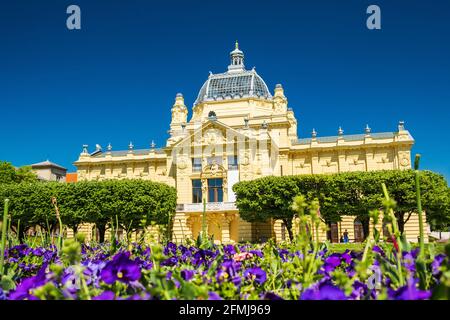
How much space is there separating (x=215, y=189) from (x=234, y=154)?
14.5ft

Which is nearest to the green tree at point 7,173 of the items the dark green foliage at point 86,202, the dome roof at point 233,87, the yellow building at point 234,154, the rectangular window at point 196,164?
the yellow building at point 234,154

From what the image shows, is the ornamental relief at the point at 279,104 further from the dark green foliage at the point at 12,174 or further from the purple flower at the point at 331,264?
the purple flower at the point at 331,264

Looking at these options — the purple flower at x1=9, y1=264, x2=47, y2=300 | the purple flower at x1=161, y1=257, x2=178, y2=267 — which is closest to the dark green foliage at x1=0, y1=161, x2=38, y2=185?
the purple flower at x1=161, y1=257, x2=178, y2=267

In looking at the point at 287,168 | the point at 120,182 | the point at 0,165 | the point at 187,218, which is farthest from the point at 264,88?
the point at 0,165

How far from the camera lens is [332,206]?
33.6m

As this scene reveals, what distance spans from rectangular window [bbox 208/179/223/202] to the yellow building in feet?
0.36

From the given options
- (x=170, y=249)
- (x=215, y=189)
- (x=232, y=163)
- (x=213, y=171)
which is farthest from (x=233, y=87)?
(x=170, y=249)

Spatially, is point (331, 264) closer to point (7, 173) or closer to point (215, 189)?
point (215, 189)

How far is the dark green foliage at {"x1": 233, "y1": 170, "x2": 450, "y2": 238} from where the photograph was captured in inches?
1282

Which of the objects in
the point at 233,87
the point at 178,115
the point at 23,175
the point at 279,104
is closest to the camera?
the point at 279,104

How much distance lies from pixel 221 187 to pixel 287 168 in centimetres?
1073

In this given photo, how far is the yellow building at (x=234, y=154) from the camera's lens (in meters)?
41.2

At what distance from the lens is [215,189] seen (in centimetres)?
4209
